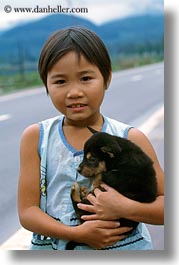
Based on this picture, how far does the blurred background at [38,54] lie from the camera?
102 cm

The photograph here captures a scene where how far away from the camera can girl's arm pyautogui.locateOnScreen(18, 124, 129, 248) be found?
3.20ft

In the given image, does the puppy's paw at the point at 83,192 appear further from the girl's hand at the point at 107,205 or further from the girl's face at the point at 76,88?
the girl's face at the point at 76,88

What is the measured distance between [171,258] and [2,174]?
1.36ft

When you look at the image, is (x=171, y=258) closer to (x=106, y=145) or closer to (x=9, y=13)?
(x=106, y=145)

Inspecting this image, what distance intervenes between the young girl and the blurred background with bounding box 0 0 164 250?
0.10ft

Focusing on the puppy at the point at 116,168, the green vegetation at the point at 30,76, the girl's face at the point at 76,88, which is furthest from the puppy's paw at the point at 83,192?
the green vegetation at the point at 30,76

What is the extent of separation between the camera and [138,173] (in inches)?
37.1

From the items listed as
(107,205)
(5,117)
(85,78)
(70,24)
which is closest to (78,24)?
(70,24)

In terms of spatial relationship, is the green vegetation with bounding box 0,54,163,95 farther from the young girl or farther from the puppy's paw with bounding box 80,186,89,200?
the puppy's paw with bounding box 80,186,89,200

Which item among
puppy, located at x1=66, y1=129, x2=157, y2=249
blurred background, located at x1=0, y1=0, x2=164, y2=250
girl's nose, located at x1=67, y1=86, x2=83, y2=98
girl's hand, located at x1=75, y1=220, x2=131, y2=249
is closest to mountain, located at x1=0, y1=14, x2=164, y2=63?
blurred background, located at x1=0, y1=0, x2=164, y2=250

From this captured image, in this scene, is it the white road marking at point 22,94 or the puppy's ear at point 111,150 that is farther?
the white road marking at point 22,94

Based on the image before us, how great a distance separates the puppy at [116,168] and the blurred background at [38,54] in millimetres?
84

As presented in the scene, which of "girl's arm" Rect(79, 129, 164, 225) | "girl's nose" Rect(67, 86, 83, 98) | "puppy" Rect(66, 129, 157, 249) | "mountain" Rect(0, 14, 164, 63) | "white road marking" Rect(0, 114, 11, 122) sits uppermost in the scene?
"mountain" Rect(0, 14, 164, 63)

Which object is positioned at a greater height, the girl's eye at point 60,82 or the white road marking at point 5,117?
the girl's eye at point 60,82
